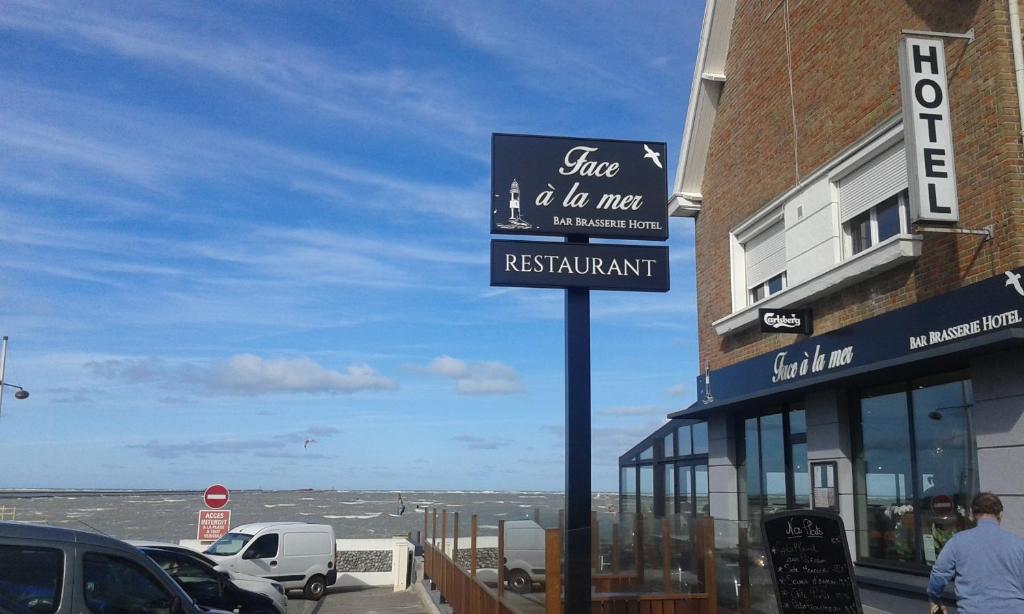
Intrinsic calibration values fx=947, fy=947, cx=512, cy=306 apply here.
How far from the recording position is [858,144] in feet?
41.7

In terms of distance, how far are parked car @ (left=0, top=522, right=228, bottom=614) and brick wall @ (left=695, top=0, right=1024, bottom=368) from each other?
28.5 feet

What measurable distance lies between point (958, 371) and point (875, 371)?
94cm

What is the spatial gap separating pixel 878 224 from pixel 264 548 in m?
16.0

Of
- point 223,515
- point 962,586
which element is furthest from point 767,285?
point 223,515

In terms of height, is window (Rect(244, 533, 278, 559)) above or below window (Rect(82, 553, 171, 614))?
below

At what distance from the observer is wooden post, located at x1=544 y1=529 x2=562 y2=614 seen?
9.92 m

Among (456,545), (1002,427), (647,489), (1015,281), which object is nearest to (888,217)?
(1015,281)

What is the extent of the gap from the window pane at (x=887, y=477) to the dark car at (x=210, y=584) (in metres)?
8.22

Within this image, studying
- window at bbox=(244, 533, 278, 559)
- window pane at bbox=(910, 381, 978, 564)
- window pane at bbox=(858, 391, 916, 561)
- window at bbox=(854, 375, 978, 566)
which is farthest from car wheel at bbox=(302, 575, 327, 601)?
window pane at bbox=(910, 381, 978, 564)

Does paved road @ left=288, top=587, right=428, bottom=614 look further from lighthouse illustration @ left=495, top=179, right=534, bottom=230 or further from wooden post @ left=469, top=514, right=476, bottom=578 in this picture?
lighthouse illustration @ left=495, top=179, right=534, bottom=230

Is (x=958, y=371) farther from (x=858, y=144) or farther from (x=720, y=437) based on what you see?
(x=720, y=437)

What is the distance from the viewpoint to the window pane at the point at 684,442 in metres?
19.4

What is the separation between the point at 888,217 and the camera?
12.5m

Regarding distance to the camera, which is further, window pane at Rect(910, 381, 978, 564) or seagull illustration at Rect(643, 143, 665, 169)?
seagull illustration at Rect(643, 143, 665, 169)
